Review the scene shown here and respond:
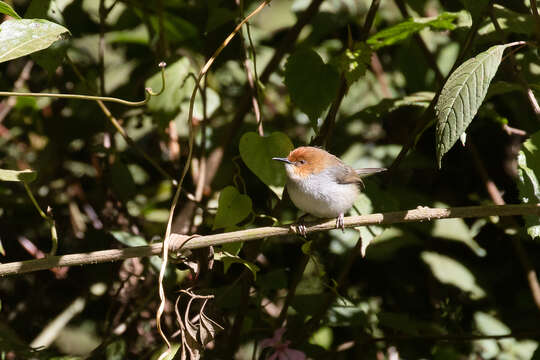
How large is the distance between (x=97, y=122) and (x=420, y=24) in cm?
160

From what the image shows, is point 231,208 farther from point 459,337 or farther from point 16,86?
point 16,86

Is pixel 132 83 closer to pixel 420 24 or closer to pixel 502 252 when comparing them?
pixel 420 24

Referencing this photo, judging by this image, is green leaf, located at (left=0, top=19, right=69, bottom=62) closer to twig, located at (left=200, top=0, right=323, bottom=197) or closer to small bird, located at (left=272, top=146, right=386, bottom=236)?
small bird, located at (left=272, top=146, right=386, bottom=236)

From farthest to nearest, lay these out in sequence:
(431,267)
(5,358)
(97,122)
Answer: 1. (97,122)
2. (431,267)
3. (5,358)

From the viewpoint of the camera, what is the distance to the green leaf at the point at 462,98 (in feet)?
4.93

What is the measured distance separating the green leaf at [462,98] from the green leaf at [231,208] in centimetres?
70

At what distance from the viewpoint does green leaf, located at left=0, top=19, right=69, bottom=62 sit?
1.57 m

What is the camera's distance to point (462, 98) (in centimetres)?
154

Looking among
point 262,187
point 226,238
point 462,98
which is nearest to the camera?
point 462,98

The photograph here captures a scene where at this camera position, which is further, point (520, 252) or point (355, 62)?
point (520, 252)

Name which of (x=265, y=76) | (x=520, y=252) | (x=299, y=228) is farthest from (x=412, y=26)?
(x=520, y=252)

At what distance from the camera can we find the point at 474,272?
2.74 m

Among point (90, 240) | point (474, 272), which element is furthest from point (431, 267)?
point (90, 240)

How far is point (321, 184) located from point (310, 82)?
51 cm
